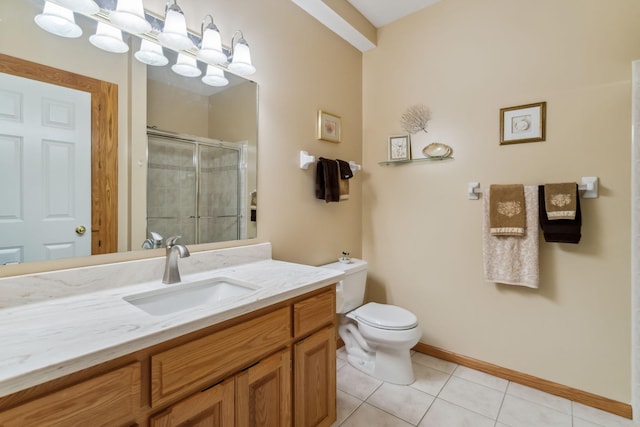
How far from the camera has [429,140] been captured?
7.49 feet

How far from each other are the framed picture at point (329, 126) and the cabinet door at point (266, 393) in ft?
A: 5.05

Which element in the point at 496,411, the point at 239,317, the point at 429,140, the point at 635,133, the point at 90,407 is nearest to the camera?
the point at 90,407

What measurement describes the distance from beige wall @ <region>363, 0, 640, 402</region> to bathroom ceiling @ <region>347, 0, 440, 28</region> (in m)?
0.07

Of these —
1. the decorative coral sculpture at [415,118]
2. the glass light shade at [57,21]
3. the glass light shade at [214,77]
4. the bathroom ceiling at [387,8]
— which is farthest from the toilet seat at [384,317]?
the bathroom ceiling at [387,8]

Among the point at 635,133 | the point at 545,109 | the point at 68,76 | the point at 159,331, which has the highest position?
the point at 545,109

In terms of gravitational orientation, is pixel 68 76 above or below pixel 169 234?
above

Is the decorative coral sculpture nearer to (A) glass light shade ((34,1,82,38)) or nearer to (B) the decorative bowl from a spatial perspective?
(B) the decorative bowl

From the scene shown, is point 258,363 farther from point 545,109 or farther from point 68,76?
point 545,109

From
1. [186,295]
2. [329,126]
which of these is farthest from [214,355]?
[329,126]

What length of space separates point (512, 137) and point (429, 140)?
1.78 ft

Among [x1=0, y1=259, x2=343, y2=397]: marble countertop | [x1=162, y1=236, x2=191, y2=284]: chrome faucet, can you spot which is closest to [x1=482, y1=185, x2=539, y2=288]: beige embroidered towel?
[x1=0, y1=259, x2=343, y2=397]: marble countertop

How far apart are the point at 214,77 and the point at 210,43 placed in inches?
6.6

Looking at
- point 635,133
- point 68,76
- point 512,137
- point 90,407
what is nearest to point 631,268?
point 635,133

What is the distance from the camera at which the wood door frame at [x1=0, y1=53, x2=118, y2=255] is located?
1151mm
